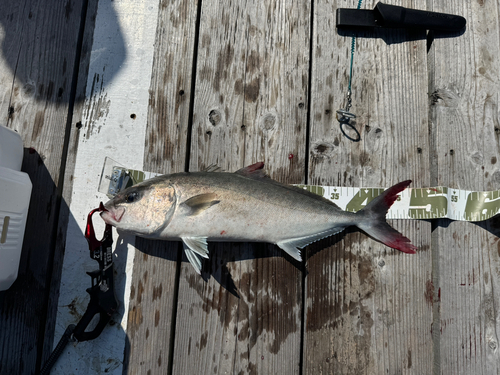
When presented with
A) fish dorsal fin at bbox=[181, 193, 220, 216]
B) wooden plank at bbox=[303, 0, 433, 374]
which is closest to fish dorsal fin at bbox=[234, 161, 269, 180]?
fish dorsal fin at bbox=[181, 193, 220, 216]

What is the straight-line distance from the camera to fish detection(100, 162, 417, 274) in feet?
6.84

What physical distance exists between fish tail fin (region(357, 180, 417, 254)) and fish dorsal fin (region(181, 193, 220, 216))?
3.36 feet

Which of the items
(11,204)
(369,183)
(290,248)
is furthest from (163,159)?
(369,183)

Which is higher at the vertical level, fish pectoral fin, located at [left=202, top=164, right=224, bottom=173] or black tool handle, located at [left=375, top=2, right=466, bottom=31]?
black tool handle, located at [left=375, top=2, right=466, bottom=31]

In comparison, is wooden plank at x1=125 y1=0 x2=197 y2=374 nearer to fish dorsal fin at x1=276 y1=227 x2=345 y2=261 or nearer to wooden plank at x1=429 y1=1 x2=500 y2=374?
fish dorsal fin at x1=276 y1=227 x2=345 y2=261

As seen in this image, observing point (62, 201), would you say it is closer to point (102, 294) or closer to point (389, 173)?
point (102, 294)

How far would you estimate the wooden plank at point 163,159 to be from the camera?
2.24m

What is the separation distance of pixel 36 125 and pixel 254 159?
1724mm

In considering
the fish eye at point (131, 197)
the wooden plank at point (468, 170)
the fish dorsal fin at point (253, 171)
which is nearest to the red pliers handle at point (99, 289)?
the fish eye at point (131, 197)

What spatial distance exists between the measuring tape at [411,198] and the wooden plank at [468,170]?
0.11 metres

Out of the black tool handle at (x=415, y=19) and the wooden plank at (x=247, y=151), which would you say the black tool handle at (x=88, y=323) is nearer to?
the wooden plank at (x=247, y=151)

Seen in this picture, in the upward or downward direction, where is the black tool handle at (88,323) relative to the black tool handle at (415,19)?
downward

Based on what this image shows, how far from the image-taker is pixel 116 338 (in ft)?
7.32

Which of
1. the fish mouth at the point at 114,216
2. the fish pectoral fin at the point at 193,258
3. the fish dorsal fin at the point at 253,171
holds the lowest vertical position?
the fish pectoral fin at the point at 193,258
